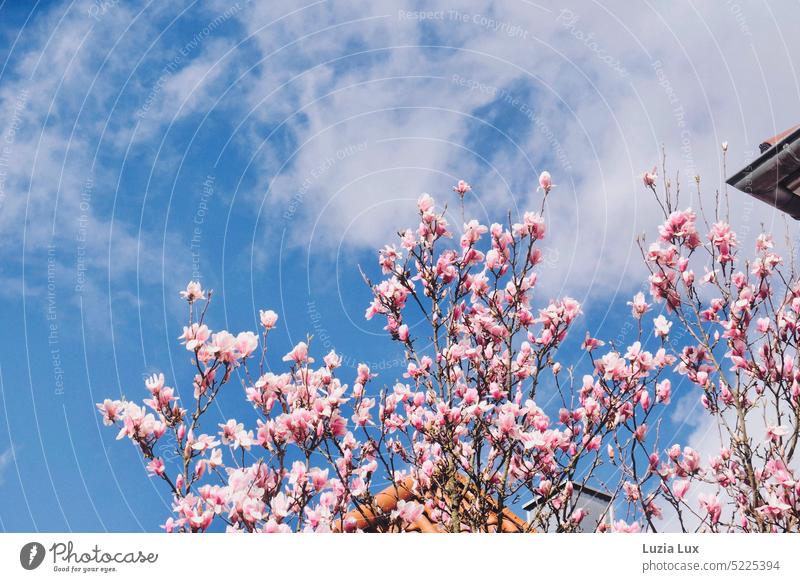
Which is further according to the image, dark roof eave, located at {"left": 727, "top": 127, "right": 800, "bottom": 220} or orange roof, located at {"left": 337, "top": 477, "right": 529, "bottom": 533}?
dark roof eave, located at {"left": 727, "top": 127, "right": 800, "bottom": 220}

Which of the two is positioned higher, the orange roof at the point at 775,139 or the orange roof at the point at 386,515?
the orange roof at the point at 775,139

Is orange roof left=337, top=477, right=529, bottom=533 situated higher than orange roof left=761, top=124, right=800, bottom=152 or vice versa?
orange roof left=761, top=124, right=800, bottom=152

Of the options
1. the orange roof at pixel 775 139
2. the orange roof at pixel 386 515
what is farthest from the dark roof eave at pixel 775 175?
the orange roof at pixel 386 515

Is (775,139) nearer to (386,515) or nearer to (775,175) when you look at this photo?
(775,175)

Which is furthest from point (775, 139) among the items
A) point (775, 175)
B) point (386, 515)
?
point (386, 515)

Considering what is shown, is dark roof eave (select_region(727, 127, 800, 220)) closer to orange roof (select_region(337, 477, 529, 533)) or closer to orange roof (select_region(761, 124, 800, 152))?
orange roof (select_region(761, 124, 800, 152))

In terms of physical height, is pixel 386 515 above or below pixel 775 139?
below

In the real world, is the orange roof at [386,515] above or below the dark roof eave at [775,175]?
below

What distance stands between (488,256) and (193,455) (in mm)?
2391

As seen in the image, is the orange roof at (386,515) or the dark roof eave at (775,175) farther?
the dark roof eave at (775,175)

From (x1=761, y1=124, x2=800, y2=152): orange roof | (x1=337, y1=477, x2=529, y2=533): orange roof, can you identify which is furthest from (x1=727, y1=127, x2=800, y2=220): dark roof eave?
(x1=337, y1=477, x2=529, y2=533): orange roof

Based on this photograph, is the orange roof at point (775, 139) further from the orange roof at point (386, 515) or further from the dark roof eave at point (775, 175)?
the orange roof at point (386, 515)

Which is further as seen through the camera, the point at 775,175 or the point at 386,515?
the point at 775,175
